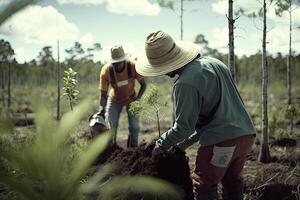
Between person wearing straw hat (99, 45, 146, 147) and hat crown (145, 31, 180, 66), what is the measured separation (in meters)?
2.90

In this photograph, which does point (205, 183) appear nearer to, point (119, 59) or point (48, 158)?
point (48, 158)

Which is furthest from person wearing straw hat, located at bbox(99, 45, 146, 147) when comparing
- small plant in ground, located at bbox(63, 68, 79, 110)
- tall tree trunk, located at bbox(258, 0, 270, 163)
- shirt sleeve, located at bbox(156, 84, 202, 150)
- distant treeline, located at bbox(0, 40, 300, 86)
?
distant treeline, located at bbox(0, 40, 300, 86)

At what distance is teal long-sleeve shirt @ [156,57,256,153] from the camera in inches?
119

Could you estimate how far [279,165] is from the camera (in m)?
7.37

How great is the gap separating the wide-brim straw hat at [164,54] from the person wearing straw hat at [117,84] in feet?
9.43

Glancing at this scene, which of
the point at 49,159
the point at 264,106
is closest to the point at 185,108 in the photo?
the point at 49,159

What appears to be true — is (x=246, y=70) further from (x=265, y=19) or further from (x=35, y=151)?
(x=35, y=151)

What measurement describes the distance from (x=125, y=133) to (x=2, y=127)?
12536 mm

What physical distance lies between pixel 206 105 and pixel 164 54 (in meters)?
0.55

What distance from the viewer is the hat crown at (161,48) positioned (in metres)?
3.28

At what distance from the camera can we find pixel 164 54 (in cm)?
330

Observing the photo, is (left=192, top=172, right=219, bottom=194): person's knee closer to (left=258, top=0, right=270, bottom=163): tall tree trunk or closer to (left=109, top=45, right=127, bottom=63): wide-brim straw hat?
(left=109, top=45, right=127, bottom=63): wide-brim straw hat

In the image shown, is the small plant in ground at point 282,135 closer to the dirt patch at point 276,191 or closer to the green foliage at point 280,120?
the green foliage at point 280,120

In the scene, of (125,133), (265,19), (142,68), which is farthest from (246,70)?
(142,68)
